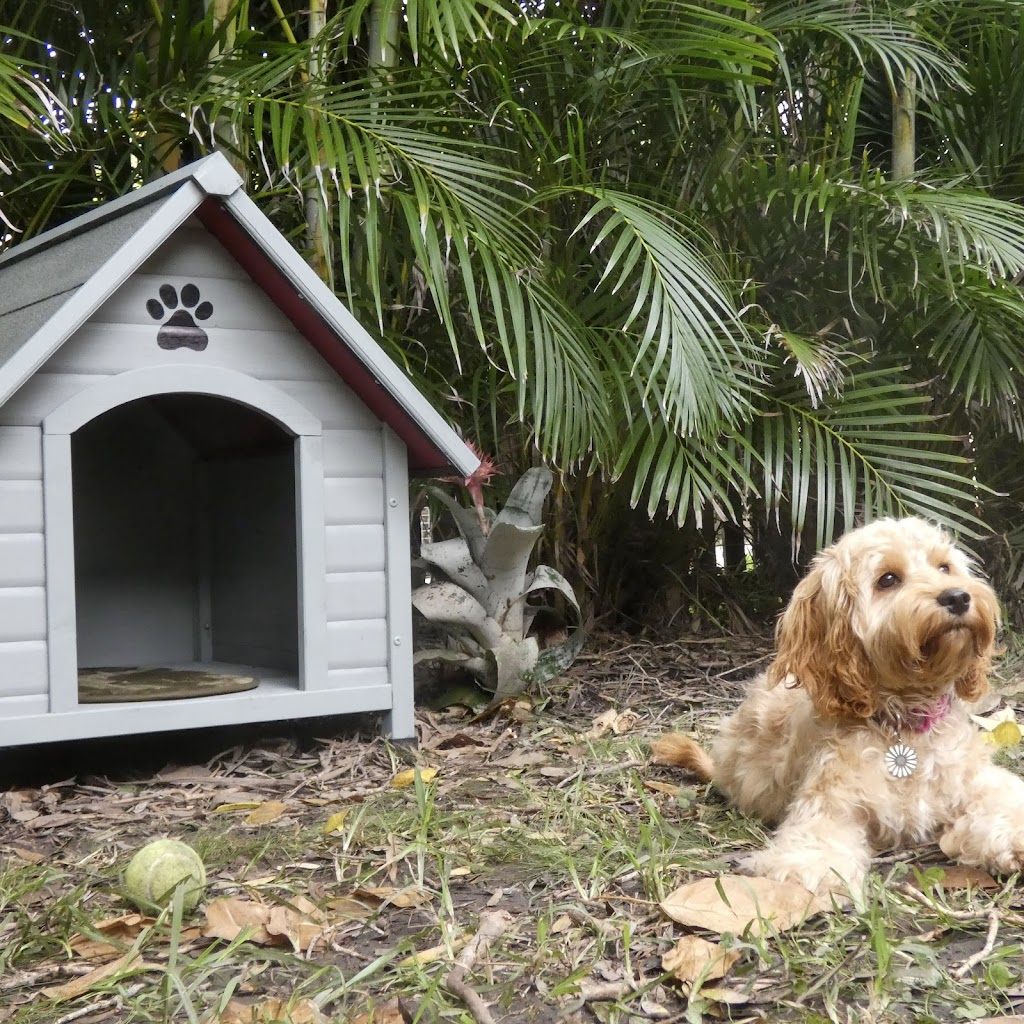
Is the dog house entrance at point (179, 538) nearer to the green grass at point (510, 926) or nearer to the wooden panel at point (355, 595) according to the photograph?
the wooden panel at point (355, 595)

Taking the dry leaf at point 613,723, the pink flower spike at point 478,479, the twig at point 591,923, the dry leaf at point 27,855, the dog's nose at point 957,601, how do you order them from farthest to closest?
the dry leaf at point 613,723 < the pink flower spike at point 478,479 < the dry leaf at point 27,855 < the dog's nose at point 957,601 < the twig at point 591,923

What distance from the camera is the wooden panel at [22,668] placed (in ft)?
10.1

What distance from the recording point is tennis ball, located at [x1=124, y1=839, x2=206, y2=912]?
2178 mm

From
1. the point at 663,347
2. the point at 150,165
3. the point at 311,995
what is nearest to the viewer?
the point at 311,995

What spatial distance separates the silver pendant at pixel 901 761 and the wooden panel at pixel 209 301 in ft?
6.94

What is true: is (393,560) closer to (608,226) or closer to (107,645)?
(608,226)

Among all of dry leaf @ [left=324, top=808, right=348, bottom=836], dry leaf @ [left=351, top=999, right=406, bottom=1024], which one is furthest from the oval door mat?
dry leaf @ [left=351, top=999, right=406, bottom=1024]

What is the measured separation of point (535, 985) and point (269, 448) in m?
2.92

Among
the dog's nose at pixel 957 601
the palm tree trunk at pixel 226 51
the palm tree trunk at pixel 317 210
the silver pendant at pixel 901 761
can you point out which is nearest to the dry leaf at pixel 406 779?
the silver pendant at pixel 901 761

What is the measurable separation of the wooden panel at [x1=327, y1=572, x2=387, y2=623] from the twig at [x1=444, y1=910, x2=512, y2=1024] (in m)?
1.56

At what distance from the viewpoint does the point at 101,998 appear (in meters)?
1.82

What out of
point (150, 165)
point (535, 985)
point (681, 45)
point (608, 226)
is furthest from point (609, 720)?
point (150, 165)

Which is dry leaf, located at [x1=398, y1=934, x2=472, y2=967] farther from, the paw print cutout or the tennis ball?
the paw print cutout

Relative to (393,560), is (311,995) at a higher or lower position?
lower
